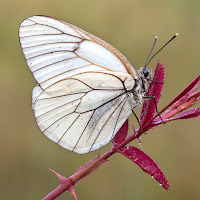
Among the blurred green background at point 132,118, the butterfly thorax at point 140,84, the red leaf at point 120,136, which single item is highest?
the butterfly thorax at point 140,84

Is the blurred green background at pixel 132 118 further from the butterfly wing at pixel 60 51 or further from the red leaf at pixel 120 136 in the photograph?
the red leaf at pixel 120 136

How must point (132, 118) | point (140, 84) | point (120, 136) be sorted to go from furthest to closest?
point (132, 118) < point (140, 84) < point (120, 136)

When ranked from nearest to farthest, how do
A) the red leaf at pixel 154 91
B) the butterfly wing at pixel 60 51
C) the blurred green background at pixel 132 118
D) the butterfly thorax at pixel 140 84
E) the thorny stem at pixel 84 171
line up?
the thorny stem at pixel 84 171, the red leaf at pixel 154 91, the butterfly thorax at pixel 140 84, the butterfly wing at pixel 60 51, the blurred green background at pixel 132 118

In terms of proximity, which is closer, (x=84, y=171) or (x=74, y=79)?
(x=84, y=171)

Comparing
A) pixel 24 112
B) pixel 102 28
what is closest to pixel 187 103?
pixel 24 112

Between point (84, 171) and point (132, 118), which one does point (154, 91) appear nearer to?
point (84, 171)

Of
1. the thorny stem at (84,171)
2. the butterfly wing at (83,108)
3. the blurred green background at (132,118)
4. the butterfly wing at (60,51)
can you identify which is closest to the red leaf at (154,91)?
the thorny stem at (84,171)

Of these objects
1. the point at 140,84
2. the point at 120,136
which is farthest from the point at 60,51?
the point at 120,136
